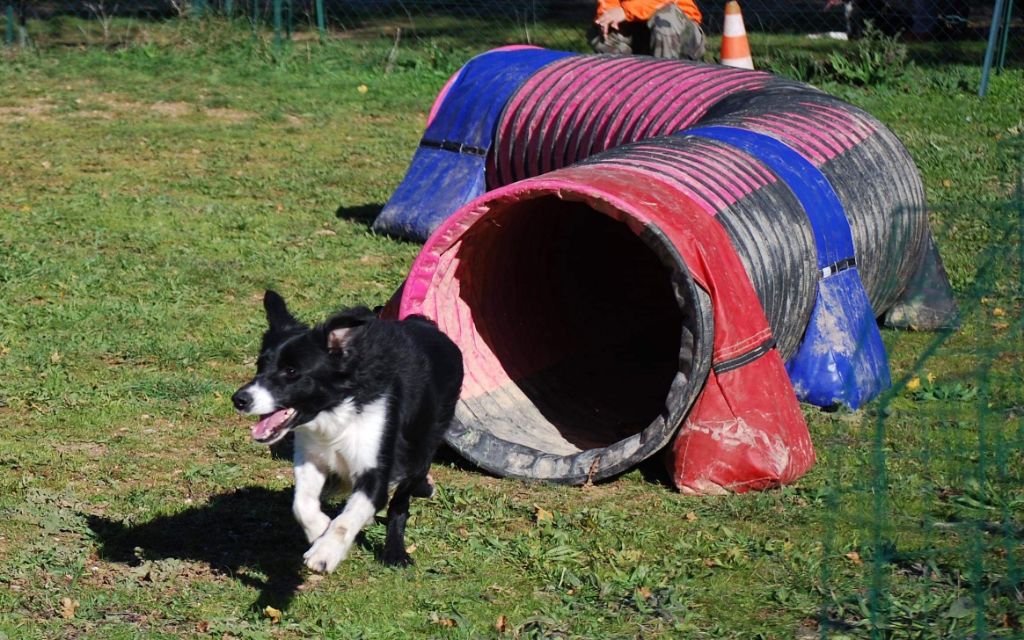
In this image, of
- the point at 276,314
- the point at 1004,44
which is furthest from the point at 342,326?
the point at 1004,44

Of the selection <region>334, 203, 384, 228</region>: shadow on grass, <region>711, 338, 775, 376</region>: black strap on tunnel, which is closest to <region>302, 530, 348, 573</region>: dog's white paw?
<region>711, 338, 775, 376</region>: black strap on tunnel

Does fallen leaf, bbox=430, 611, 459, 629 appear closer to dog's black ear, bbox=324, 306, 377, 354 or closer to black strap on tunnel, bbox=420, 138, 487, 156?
dog's black ear, bbox=324, 306, 377, 354

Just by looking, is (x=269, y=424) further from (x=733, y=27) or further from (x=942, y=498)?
(x=733, y=27)

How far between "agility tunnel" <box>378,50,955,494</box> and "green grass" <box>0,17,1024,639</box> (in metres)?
0.28

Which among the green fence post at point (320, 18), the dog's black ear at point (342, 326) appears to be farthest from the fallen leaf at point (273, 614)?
the green fence post at point (320, 18)

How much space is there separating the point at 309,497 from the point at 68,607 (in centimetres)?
95

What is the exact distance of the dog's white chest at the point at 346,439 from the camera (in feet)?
17.0

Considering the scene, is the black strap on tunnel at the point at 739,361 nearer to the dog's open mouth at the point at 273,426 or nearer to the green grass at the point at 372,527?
the green grass at the point at 372,527

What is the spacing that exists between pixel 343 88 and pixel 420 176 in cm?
531

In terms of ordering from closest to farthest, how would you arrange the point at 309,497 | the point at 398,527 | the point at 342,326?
1. the point at 342,326
2. the point at 309,497
3. the point at 398,527

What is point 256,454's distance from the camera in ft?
22.1

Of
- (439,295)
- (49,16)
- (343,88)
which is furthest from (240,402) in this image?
(49,16)

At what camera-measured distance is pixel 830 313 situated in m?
7.65

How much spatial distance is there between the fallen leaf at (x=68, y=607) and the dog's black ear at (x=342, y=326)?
1.32 meters
